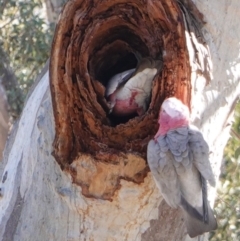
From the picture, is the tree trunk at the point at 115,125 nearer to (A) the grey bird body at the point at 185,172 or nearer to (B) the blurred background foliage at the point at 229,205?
(A) the grey bird body at the point at 185,172

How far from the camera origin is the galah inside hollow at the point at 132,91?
6.49ft

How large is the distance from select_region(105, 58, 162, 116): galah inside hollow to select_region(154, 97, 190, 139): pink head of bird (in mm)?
251

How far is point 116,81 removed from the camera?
2.12 metres

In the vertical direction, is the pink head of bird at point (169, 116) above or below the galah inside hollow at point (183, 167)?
above

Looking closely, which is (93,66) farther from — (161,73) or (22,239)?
(22,239)

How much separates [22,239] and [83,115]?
0.41 metres

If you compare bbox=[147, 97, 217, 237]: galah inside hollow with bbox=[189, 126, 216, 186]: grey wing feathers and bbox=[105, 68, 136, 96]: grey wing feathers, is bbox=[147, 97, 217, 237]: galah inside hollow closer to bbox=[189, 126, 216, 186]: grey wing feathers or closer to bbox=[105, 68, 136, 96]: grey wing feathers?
bbox=[189, 126, 216, 186]: grey wing feathers

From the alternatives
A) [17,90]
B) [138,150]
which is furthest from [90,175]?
[17,90]

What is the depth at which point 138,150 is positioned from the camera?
1.76 meters

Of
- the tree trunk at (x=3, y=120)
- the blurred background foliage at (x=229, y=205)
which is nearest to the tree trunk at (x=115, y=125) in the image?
the blurred background foliage at (x=229, y=205)

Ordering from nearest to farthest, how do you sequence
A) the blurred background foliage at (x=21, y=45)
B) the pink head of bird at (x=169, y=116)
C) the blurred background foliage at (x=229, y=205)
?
the pink head of bird at (x=169, y=116) → the blurred background foliage at (x=229, y=205) → the blurred background foliage at (x=21, y=45)

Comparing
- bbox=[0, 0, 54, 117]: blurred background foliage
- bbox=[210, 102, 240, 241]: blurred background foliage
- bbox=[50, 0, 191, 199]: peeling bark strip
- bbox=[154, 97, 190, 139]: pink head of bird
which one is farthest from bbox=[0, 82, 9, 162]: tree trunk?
bbox=[154, 97, 190, 139]: pink head of bird

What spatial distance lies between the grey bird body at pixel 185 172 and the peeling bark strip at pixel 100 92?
0.30 feet

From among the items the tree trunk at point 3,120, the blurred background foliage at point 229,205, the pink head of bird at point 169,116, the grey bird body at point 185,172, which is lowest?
the blurred background foliage at point 229,205
